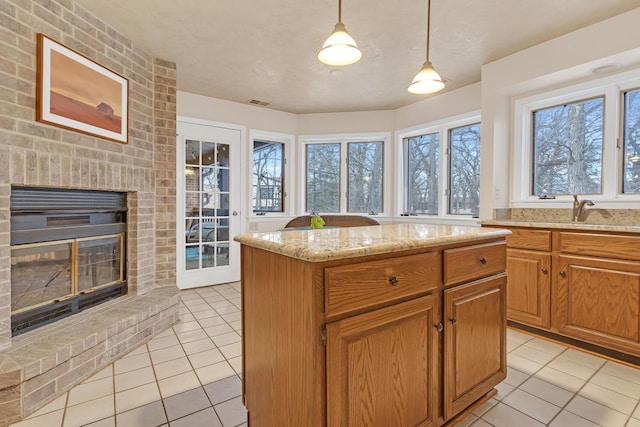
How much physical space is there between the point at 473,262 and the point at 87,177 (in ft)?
8.44

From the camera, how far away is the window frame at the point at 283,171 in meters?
4.61

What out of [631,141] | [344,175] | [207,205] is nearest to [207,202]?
[207,205]

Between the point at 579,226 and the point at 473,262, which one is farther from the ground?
the point at 579,226

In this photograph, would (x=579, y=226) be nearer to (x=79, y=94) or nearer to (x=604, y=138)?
(x=604, y=138)

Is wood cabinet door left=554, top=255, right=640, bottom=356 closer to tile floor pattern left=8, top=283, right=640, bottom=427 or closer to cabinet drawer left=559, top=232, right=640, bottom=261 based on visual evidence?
cabinet drawer left=559, top=232, right=640, bottom=261

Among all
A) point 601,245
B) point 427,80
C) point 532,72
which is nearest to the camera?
point 427,80

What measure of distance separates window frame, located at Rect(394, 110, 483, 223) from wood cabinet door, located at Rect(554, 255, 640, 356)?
140cm

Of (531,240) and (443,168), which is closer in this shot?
(531,240)

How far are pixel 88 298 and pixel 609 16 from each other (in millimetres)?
4416

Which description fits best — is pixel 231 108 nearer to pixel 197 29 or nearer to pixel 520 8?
pixel 197 29

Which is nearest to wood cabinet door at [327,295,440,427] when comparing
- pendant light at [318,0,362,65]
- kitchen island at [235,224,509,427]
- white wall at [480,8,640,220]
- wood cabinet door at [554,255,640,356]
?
kitchen island at [235,224,509,427]

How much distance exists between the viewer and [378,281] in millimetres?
1183

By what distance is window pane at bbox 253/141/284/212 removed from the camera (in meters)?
4.77

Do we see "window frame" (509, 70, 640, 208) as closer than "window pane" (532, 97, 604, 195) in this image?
Yes
